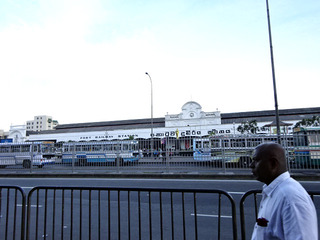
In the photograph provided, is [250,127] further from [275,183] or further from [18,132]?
[18,132]

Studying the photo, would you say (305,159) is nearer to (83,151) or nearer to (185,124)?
(83,151)

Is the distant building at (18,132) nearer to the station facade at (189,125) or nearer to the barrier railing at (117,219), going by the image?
the station facade at (189,125)

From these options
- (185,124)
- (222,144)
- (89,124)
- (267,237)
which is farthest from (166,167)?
(89,124)

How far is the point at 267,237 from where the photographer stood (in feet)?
5.24

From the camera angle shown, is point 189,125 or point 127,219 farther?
point 189,125

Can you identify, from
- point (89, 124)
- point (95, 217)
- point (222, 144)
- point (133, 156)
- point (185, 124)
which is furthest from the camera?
point (89, 124)

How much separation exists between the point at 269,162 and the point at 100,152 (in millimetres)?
13031

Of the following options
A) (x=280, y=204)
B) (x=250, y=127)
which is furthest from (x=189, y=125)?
(x=280, y=204)

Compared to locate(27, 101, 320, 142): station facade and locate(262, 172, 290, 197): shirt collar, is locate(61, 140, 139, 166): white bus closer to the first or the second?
locate(262, 172, 290, 197): shirt collar

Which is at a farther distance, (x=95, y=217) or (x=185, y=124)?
(x=185, y=124)

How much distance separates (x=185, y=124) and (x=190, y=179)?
43.6 meters

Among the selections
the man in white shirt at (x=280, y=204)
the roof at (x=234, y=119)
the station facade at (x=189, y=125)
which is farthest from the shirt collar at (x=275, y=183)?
the roof at (x=234, y=119)

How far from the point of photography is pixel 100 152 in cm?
1397

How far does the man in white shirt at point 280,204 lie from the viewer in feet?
4.68
